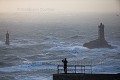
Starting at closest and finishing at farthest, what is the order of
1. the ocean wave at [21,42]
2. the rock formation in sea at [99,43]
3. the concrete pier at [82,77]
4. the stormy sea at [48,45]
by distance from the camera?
the concrete pier at [82,77], the stormy sea at [48,45], the rock formation in sea at [99,43], the ocean wave at [21,42]

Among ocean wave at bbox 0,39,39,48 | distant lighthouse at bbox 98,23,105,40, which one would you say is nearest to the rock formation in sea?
distant lighthouse at bbox 98,23,105,40

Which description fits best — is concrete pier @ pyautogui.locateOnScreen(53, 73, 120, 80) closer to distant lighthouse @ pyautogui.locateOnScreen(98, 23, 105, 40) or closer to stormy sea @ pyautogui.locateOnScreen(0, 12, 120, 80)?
stormy sea @ pyautogui.locateOnScreen(0, 12, 120, 80)

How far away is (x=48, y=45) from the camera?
10.7m

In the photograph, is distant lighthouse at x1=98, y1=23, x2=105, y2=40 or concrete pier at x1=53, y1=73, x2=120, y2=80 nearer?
concrete pier at x1=53, y1=73, x2=120, y2=80

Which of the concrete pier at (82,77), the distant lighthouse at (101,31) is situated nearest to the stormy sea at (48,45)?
the distant lighthouse at (101,31)

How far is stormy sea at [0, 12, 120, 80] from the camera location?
10148mm

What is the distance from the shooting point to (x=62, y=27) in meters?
11.4

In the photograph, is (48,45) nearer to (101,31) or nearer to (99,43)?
(99,43)

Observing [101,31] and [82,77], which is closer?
[82,77]

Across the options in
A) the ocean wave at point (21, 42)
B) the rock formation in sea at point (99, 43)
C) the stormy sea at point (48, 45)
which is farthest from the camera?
the ocean wave at point (21, 42)

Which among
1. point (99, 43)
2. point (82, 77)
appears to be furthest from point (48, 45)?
point (82, 77)

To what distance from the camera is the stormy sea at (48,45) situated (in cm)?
1015

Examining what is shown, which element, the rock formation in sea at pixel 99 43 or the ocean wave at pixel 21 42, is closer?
the rock formation in sea at pixel 99 43

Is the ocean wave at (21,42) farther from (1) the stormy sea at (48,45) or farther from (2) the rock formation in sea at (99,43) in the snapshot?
(2) the rock formation in sea at (99,43)
